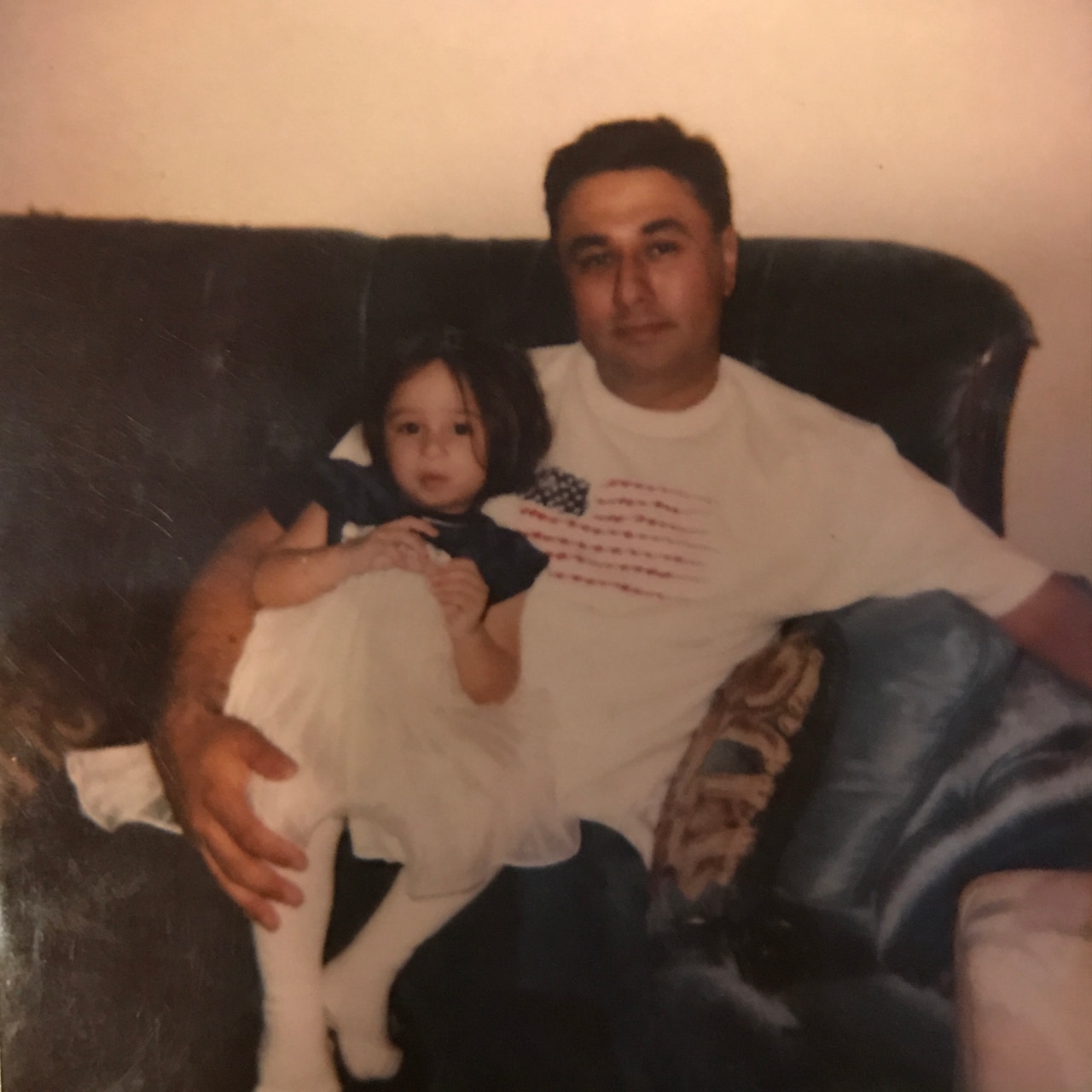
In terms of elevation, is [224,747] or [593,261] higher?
[593,261]

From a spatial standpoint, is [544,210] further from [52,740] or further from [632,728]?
[52,740]

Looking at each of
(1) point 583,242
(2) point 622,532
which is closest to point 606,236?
(1) point 583,242

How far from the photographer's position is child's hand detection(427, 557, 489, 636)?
2.63 feet

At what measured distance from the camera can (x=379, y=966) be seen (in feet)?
2.66

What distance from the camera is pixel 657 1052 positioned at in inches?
30.6

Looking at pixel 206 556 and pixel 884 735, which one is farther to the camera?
pixel 206 556

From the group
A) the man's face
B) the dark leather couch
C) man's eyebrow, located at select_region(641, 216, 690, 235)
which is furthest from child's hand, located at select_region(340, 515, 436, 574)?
man's eyebrow, located at select_region(641, 216, 690, 235)

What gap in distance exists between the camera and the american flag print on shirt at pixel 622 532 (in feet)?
2.59

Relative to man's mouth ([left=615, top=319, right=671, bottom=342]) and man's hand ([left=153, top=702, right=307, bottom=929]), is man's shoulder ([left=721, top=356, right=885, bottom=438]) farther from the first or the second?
man's hand ([left=153, top=702, right=307, bottom=929])

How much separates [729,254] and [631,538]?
250mm

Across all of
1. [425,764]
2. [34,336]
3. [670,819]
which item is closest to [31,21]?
[34,336]

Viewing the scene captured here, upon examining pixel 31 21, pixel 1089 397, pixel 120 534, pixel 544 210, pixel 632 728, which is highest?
pixel 31 21

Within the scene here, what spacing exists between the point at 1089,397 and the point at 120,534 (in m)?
0.84

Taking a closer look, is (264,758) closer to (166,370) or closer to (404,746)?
(404,746)
